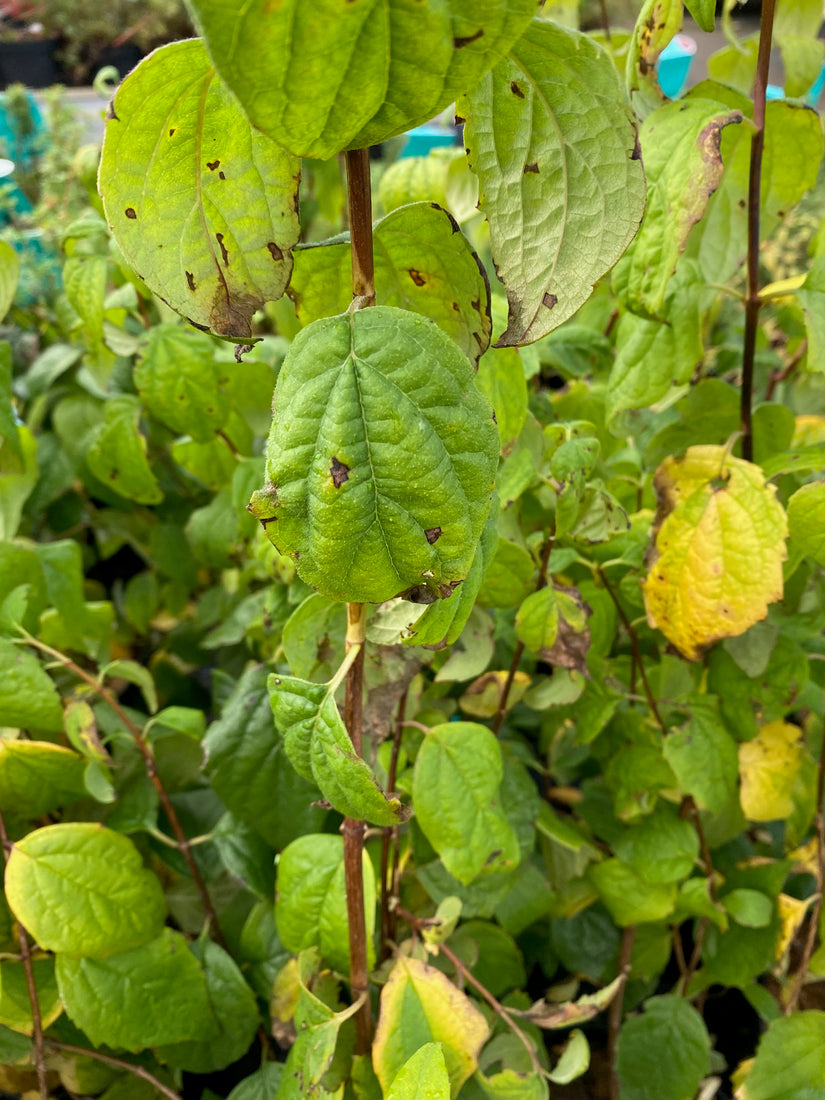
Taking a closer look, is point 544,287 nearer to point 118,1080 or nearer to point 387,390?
point 387,390

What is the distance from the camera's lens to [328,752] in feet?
1.68

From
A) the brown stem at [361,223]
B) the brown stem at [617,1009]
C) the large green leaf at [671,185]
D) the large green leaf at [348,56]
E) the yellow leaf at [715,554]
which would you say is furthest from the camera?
the brown stem at [617,1009]

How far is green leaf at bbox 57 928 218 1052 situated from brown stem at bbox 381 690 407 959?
0.18 metres

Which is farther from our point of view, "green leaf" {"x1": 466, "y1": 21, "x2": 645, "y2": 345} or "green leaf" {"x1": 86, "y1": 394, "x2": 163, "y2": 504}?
"green leaf" {"x1": 86, "y1": 394, "x2": 163, "y2": 504}

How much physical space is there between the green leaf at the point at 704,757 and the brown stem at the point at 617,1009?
27 centimetres

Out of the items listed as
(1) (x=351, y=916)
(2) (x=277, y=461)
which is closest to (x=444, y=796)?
(1) (x=351, y=916)

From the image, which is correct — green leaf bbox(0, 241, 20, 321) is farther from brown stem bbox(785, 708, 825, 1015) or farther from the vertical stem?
brown stem bbox(785, 708, 825, 1015)

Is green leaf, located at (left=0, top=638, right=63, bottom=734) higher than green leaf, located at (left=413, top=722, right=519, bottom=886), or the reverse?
green leaf, located at (left=0, top=638, right=63, bottom=734)

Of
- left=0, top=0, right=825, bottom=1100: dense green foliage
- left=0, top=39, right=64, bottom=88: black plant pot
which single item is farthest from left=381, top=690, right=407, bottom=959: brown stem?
left=0, top=39, right=64, bottom=88: black plant pot

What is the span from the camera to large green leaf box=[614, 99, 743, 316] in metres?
0.61

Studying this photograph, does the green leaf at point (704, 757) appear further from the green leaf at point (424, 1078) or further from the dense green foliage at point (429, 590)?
the green leaf at point (424, 1078)

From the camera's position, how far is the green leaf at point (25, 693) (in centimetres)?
77

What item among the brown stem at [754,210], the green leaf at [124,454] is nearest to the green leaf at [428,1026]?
the brown stem at [754,210]

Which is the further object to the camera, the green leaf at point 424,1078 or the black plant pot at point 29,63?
the black plant pot at point 29,63
